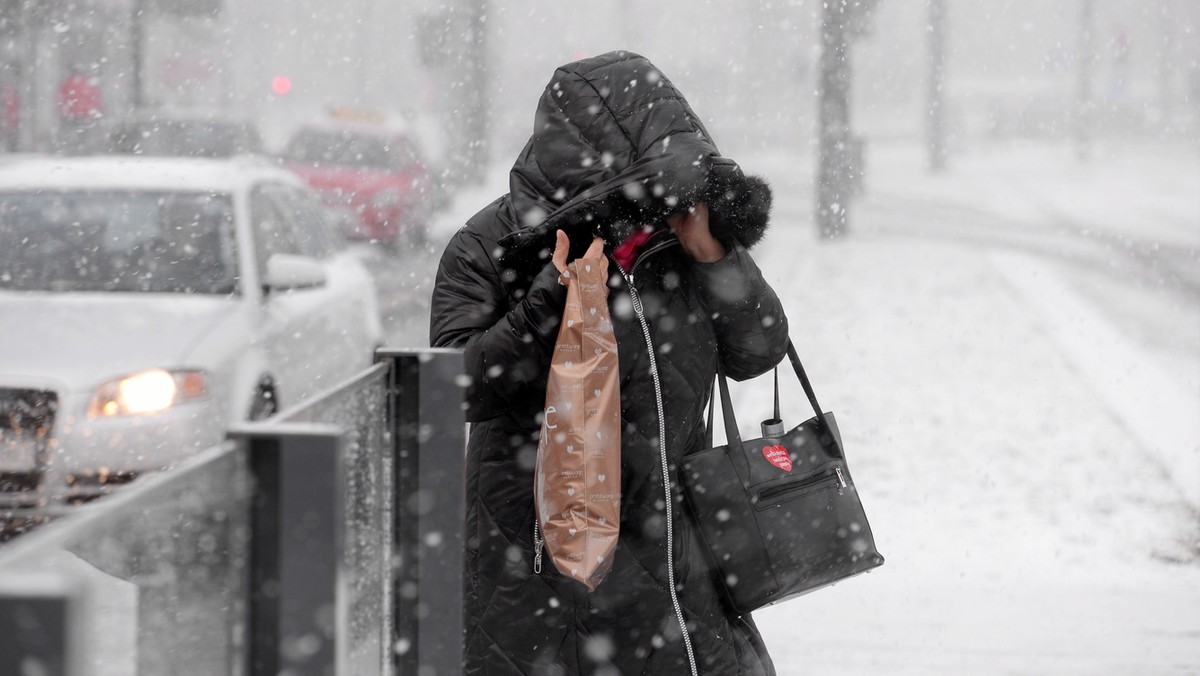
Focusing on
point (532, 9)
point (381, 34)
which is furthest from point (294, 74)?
point (532, 9)

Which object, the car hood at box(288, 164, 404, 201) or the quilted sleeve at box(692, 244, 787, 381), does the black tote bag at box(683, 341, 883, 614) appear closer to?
the quilted sleeve at box(692, 244, 787, 381)

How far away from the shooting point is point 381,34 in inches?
2625

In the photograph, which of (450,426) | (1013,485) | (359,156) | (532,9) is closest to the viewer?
(450,426)

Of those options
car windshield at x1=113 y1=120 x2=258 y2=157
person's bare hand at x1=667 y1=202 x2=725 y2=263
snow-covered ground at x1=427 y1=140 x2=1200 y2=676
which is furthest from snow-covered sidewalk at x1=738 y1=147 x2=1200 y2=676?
car windshield at x1=113 y1=120 x2=258 y2=157

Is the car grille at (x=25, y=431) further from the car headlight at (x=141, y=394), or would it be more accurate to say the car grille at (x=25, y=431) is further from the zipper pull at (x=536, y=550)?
the zipper pull at (x=536, y=550)

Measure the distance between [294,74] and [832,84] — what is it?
6422 cm

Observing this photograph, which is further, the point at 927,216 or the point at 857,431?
the point at 927,216

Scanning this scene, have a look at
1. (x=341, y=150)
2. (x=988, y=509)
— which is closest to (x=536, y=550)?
(x=988, y=509)

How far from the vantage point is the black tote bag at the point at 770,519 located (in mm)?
2330

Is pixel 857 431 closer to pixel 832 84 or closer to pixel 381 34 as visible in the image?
pixel 832 84

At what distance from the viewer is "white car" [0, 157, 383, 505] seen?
490 cm

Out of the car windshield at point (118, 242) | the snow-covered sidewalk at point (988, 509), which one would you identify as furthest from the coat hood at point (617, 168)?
the car windshield at point (118, 242)

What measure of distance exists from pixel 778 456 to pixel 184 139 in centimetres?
1959

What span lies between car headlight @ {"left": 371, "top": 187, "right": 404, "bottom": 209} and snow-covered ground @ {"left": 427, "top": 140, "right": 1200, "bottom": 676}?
18.8 feet
